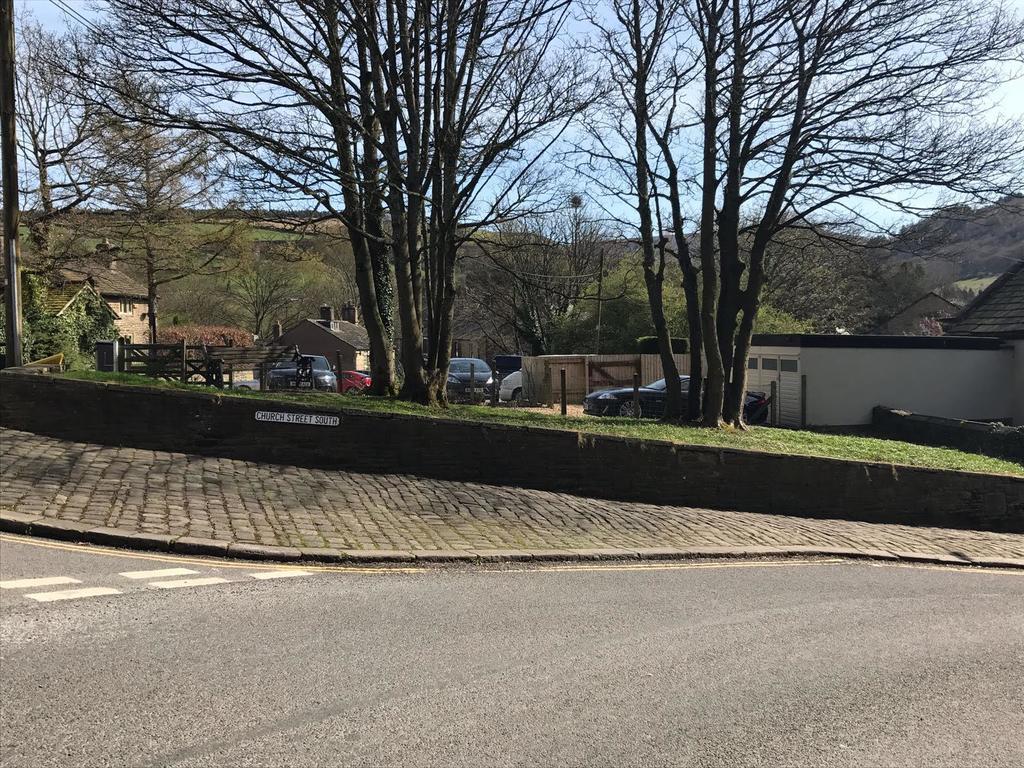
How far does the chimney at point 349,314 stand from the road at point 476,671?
6278 cm

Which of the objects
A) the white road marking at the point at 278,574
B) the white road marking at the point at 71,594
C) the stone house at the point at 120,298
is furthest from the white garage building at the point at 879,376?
the stone house at the point at 120,298

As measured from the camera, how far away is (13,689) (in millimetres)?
4211

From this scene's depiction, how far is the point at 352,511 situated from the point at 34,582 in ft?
11.9

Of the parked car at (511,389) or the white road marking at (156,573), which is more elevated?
the parked car at (511,389)

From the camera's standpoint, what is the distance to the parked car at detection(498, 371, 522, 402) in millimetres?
28492

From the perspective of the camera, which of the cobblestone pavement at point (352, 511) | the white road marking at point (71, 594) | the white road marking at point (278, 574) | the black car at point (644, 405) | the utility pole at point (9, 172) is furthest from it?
the black car at point (644, 405)

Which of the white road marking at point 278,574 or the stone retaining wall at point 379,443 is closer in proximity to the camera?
the white road marking at point 278,574

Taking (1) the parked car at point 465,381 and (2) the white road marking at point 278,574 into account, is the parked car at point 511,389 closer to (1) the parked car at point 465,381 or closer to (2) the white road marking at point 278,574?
(1) the parked car at point 465,381

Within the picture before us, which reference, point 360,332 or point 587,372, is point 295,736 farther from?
point 360,332

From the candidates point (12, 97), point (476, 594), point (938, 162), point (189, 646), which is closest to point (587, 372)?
point (938, 162)

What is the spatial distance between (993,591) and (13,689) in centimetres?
876

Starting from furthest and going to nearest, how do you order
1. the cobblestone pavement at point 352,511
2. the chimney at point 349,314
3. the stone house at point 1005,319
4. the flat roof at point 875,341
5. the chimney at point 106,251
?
the chimney at point 349,314 → the chimney at point 106,251 → the stone house at point 1005,319 → the flat roof at point 875,341 → the cobblestone pavement at point 352,511

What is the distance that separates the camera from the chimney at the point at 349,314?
6888 cm

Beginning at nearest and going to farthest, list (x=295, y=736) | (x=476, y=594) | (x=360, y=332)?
(x=295, y=736), (x=476, y=594), (x=360, y=332)
